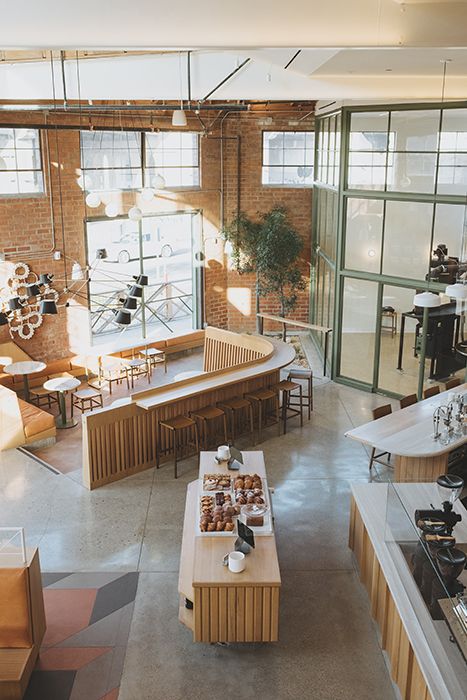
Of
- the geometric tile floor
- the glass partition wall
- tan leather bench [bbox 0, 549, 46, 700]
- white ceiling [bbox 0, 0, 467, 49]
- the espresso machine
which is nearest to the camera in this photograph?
white ceiling [bbox 0, 0, 467, 49]

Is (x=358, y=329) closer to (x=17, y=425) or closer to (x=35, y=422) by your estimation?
(x=35, y=422)

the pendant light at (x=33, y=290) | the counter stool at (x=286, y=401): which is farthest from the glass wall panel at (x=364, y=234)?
the pendant light at (x=33, y=290)

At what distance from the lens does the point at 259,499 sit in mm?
6566

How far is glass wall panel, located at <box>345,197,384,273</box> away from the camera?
12172 millimetres

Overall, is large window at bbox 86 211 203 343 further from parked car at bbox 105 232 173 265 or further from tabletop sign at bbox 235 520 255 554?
tabletop sign at bbox 235 520 255 554

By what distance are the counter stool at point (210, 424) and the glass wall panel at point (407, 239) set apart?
4043mm

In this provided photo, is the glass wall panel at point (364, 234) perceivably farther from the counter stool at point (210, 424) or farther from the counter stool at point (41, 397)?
the counter stool at point (41, 397)

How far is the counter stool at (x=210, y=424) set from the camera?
987 centimetres

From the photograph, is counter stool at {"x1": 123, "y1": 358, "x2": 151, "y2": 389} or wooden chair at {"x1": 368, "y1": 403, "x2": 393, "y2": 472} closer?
wooden chair at {"x1": 368, "y1": 403, "x2": 393, "y2": 472}

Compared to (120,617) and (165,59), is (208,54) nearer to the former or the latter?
(165,59)

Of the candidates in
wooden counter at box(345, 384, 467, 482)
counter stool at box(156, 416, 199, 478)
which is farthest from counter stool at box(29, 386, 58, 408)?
wooden counter at box(345, 384, 467, 482)

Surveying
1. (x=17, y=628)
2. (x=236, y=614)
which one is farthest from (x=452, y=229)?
(x=17, y=628)

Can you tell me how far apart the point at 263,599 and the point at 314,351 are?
9842mm

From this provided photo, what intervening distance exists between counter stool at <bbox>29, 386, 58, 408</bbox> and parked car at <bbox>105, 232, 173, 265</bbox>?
302cm
